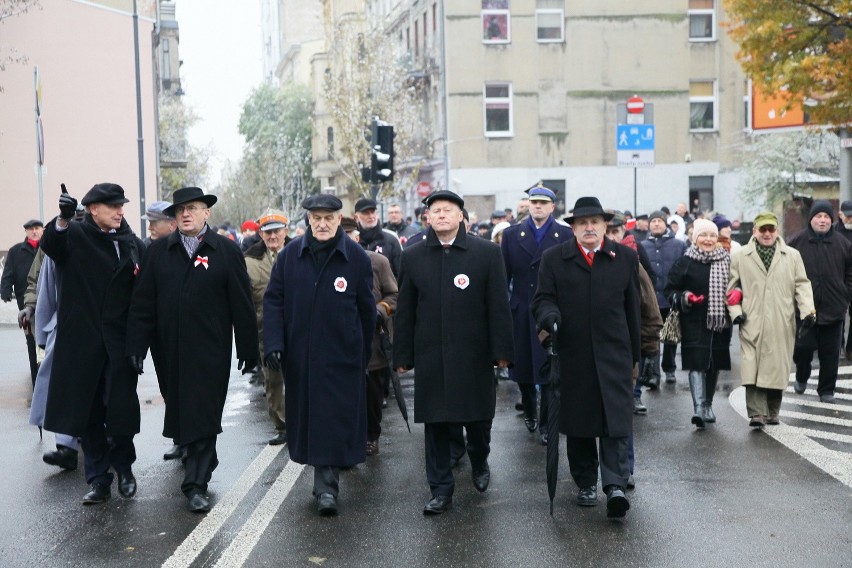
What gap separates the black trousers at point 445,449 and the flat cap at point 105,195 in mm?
2643

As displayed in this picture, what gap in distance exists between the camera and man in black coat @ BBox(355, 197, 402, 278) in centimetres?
1283

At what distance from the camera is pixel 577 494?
27.5ft

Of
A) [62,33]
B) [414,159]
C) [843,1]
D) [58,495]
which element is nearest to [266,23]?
[414,159]

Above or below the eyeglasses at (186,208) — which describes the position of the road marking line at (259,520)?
below

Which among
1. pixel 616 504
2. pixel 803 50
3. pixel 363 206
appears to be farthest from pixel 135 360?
pixel 803 50

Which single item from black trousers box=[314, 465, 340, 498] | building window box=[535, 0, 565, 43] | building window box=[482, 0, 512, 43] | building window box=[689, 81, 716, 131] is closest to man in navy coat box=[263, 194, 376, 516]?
black trousers box=[314, 465, 340, 498]

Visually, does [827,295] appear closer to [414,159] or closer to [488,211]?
[488,211]

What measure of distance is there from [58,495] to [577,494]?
357cm

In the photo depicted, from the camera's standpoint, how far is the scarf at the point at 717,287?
11.0 m

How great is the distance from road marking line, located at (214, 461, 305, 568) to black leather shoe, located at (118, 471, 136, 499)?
0.92 metres

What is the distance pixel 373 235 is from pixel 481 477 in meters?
4.86

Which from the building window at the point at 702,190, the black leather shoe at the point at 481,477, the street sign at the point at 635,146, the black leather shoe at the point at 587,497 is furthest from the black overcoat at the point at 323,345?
the building window at the point at 702,190

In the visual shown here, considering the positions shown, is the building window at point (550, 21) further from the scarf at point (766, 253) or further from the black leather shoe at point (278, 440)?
the black leather shoe at point (278, 440)

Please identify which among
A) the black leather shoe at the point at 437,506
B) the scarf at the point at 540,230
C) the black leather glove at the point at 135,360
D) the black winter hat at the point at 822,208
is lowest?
the black leather shoe at the point at 437,506
